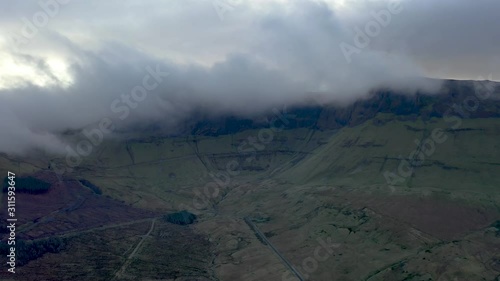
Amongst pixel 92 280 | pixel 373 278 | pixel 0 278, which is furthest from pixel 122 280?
pixel 373 278

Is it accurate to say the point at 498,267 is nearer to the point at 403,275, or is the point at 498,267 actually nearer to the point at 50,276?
the point at 403,275

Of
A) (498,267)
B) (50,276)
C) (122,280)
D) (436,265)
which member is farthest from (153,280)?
(498,267)

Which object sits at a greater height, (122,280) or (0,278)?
(0,278)

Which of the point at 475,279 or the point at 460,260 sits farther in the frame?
the point at 460,260

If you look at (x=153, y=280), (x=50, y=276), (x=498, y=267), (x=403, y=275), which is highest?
(x=50, y=276)

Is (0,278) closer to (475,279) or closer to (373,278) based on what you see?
(373,278)

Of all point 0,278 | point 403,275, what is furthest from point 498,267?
point 0,278

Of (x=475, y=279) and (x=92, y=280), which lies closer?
(x=475, y=279)

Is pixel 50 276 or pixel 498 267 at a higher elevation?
pixel 50 276
